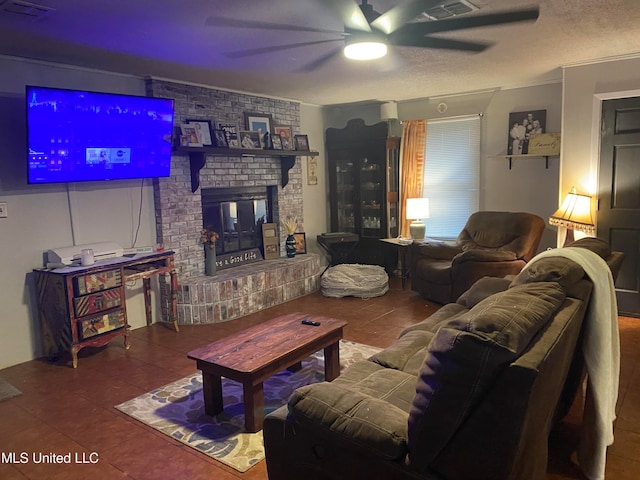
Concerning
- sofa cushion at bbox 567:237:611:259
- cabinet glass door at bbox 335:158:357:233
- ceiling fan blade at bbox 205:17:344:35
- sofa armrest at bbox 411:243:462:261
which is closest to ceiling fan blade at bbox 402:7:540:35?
ceiling fan blade at bbox 205:17:344:35

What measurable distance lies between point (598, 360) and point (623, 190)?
2.94 meters

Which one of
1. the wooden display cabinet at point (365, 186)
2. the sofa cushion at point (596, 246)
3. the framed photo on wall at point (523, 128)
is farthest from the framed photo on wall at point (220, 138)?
the sofa cushion at point (596, 246)

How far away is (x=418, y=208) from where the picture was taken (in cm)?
586

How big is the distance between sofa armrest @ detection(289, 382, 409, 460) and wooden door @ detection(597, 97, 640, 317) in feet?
12.3

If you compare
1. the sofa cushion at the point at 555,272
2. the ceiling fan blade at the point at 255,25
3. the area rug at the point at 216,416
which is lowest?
the area rug at the point at 216,416

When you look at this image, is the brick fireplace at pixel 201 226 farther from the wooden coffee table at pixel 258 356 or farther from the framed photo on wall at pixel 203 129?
the wooden coffee table at pixel 258 356

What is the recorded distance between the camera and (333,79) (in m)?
4.77

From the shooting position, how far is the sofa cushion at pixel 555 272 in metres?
1.95

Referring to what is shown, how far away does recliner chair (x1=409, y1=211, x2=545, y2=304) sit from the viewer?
464cm

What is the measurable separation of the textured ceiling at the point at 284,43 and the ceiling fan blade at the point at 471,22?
0.22 meters

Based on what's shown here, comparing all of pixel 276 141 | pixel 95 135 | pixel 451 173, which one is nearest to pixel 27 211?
pixel 95 135

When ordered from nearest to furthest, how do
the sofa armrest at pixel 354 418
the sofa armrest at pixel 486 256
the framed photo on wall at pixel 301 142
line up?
1. the sofa armrest at pixel 354 418
2. the sofa armrest at pixel 486 256
3. the framed photo on wall at pixel 301 142

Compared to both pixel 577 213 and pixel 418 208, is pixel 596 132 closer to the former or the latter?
pixel 577 213

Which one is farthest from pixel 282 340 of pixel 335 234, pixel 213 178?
pixel 335 234
